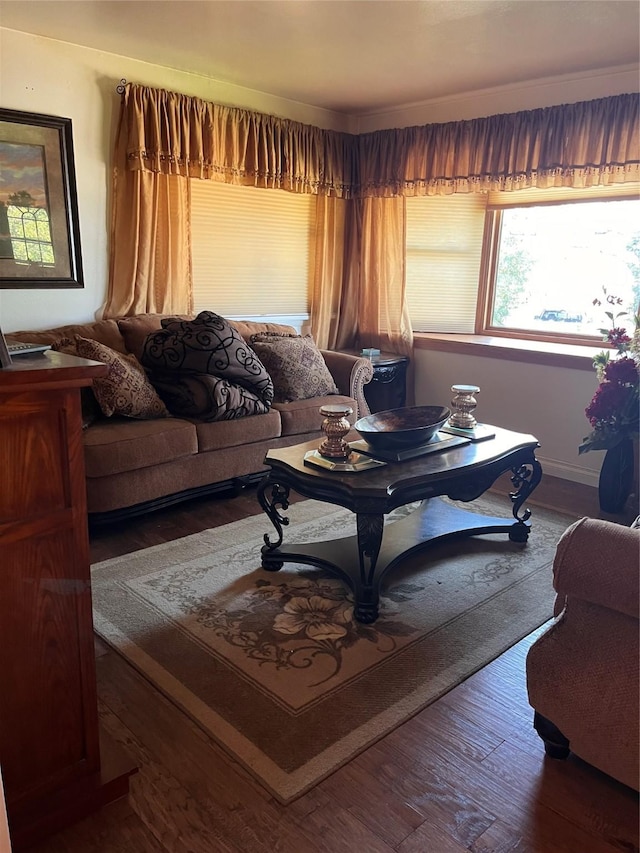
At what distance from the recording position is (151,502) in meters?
3.25

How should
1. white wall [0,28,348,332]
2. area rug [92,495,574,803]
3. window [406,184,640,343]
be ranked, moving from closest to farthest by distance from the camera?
area rug [92,495,574,803] < white wall [0,28,348,332] < window [406,184,640,343]

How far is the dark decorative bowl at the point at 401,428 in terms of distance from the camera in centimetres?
270

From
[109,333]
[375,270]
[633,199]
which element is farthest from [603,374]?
[109,333]

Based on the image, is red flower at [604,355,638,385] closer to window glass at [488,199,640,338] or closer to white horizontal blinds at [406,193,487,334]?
window glass at [488,199,640,338]

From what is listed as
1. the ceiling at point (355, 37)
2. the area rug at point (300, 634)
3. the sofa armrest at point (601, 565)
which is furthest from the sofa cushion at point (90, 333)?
the sofa armrest at point (601, 565)

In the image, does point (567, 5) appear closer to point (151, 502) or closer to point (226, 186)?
point (226, 186)

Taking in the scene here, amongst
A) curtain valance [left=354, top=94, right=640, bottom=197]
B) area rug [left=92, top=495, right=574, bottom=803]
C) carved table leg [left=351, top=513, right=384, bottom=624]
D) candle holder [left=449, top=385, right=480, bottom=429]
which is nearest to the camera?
area rug [left=92, top=495, right=574, bottom=803]

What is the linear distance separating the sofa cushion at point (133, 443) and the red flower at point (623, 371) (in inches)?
89.4

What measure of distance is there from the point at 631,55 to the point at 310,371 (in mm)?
2515

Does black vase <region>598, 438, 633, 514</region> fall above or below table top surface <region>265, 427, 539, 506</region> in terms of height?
below

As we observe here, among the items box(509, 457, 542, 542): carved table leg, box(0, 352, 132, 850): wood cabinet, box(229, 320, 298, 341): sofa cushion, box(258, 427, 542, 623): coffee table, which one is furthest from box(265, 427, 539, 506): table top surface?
box(229, 320, 298, 341): sofa cushion

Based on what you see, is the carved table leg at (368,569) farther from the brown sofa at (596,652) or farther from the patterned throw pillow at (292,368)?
the patterned throw pillow at (292,368)

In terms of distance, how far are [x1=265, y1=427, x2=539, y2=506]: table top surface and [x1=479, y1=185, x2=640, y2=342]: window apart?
193cm

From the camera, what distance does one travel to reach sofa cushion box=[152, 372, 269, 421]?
135 inches
